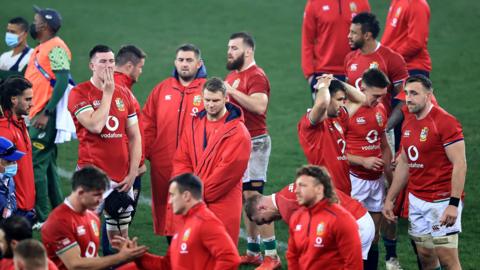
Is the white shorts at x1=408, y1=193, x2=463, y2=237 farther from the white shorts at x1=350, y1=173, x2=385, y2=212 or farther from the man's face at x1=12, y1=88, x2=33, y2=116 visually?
the man's face at x1=12, y1=88, x2=33, y2=116

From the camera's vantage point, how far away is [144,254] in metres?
8.14

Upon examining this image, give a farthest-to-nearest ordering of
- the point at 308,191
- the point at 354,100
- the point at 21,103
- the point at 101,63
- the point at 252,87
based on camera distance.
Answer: the point at 252,87 < the point at 354,100 < the point at 101,63 < the point at 21,103 < the point at 308,191

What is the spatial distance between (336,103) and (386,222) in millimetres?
1619

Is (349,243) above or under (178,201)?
under

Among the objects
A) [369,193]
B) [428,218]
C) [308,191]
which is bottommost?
[428,218]

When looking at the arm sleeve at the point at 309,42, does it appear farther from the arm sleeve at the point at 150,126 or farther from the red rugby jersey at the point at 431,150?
the red rugby jersey at the point at 431,150

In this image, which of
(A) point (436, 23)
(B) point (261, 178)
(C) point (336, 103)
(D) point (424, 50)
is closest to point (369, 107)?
(C) point (336, 103)

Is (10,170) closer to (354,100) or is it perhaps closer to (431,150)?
(354,100)

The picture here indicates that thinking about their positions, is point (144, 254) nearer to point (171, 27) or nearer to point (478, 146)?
point (478, 146)

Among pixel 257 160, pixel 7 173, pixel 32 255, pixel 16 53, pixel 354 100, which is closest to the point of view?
pixel 32 255

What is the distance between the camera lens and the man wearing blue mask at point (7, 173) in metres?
8.98

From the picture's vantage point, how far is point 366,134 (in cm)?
1080

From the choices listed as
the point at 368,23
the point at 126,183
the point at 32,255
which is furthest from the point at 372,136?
the point at 32,255

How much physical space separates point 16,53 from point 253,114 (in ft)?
12.7
